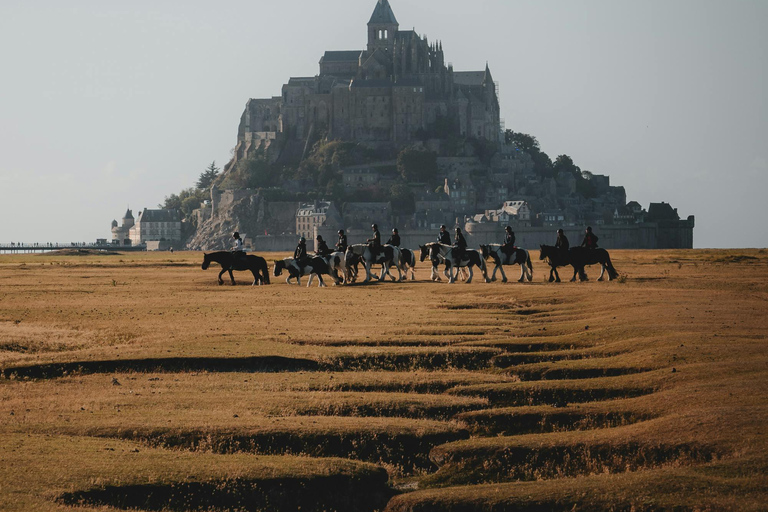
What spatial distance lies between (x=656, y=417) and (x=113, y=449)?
7.73 metres

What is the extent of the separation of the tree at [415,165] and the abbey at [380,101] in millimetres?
5660

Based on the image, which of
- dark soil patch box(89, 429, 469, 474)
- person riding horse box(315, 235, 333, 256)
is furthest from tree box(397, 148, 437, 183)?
dark soil patch box(89, 429, 469, 474)

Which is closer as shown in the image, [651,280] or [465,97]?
[651,280]

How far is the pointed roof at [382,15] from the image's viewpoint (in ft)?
648

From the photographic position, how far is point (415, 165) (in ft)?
595

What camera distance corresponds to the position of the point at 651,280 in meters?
44.1

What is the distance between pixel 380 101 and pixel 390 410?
16960 cm

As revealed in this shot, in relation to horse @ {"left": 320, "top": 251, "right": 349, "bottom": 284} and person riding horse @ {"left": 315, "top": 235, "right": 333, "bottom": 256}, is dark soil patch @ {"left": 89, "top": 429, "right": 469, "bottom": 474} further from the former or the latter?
person riding horse @ {"left": 315, "top": 235, "right": 333, "bottom": 256}

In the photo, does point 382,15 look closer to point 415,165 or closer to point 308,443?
point 415,165

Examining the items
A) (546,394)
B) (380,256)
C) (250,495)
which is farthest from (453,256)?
(250,495)

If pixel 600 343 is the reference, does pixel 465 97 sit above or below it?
above

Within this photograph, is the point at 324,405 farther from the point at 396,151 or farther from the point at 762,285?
the point at 396,151

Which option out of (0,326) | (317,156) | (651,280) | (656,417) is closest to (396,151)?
(317,156)

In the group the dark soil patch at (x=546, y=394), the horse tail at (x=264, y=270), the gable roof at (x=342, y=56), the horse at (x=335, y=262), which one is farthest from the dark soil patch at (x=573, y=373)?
the gable roof at (x=342, y=56)
